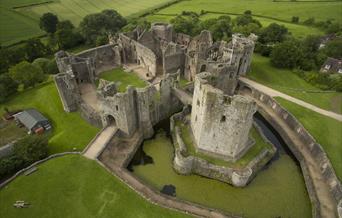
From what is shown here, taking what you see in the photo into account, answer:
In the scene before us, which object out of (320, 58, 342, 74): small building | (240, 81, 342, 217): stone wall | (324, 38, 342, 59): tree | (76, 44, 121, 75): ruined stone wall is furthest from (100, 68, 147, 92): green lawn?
(324, 38, 342, 59): tree

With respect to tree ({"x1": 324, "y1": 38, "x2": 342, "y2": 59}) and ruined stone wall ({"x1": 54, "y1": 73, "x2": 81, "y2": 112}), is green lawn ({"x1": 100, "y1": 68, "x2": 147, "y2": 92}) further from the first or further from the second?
tree ({"x1": 324, "y1": 38, "x2": 342, "y2": 59})

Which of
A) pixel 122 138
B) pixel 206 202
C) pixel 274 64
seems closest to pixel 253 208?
pixel 206 202

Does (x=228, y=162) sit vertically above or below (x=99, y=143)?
below

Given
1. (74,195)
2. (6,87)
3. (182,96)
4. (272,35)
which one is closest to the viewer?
(74,195)

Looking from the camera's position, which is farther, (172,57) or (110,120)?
(172,57)

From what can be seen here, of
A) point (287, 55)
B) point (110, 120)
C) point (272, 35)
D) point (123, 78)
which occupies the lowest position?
point (123, 78)

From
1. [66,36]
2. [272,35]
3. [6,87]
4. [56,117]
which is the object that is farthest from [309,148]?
[66,36]

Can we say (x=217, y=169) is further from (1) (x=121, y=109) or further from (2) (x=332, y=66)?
(2) (x=332, y=66)
